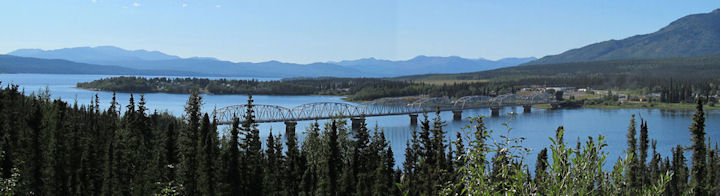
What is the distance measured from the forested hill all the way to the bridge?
30.9 m

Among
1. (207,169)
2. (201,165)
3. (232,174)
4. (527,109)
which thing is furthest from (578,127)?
(201,165)

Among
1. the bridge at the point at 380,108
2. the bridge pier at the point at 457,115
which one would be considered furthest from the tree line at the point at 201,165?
the bridge pier at the point at 457,115

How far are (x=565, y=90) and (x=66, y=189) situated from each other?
119630mm

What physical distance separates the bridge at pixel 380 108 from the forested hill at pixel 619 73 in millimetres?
30945

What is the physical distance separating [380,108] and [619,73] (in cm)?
9426

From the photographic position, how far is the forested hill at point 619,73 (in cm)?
12706

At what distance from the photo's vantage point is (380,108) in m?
88.2

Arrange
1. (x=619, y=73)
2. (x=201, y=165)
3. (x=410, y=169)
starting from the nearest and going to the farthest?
(x=201, y=165) < (x=410, y=169) < (x=619, y=73)

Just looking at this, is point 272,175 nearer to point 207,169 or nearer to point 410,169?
point 207,169

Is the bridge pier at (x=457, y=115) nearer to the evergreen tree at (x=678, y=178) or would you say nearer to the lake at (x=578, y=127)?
the lake at (x=578, y=127)

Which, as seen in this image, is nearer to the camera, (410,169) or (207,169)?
(207,169)

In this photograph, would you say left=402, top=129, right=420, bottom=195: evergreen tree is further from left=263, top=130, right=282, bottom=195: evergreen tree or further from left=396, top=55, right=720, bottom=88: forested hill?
left=396, top=55, right=720, bottom=88: forested hill

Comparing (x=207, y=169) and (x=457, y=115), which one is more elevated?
(x=207, y=169)

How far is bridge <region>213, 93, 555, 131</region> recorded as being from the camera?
7019 centimetres
